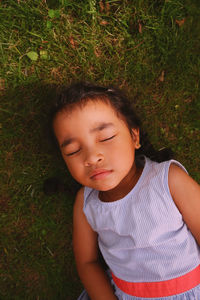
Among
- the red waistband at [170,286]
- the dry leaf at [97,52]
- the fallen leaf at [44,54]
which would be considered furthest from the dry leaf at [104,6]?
the red waistband at [170,286]

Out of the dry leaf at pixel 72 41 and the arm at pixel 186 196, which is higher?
the dry leaf at pixel 72 41

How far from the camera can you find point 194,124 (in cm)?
320

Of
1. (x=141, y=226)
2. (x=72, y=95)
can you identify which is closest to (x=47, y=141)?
(x=72, y=95)

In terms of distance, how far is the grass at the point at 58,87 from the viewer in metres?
3.08

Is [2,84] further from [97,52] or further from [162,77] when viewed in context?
[162,77]

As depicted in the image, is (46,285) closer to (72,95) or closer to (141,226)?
(141,226)

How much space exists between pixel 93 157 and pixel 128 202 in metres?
0.66

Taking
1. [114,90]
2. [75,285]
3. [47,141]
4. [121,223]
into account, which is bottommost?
[75,285]

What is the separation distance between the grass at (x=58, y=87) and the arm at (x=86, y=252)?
0.44 meters

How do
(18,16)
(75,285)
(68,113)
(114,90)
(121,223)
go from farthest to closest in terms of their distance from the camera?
(75,285) < (18,16) < (114,90) < (121,223) < (68,113)

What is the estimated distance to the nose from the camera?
228 centimetres

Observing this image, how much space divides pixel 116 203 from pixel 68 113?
1.04m

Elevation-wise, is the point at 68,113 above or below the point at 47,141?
above

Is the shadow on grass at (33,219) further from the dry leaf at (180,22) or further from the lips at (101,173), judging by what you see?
the dry leaf at (180,22)
